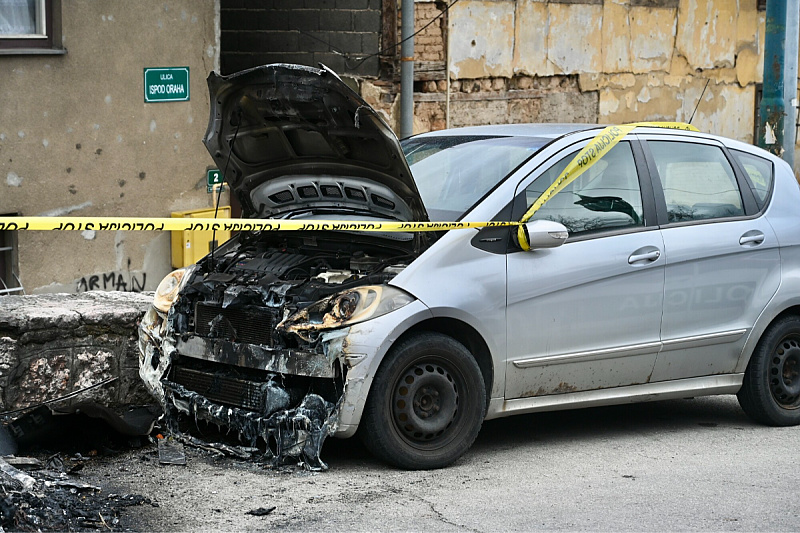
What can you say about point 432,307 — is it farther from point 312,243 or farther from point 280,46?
point 280,46

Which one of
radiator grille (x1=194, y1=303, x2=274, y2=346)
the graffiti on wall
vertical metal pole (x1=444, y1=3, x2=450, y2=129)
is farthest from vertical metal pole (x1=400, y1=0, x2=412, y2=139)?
radiator grille (x1=194, y1=303, x2=274, y2=346)

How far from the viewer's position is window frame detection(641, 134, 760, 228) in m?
6.68

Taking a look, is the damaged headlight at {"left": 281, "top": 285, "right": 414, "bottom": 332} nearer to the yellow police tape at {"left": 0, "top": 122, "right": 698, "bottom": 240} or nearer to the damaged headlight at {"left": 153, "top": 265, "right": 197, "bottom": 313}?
the yellow police tape at {"left": 0, "top": 122, "right": 698, "bottom": 240}

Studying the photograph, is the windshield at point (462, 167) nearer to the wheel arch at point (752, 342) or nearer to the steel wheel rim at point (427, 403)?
the steel wheel rim at point (427, 403)

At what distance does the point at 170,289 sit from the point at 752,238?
3466 millimetres

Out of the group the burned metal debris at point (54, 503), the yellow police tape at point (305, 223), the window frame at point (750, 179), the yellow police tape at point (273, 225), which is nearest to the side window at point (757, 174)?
the window frame at point (750, 179)

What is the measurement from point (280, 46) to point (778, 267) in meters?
8.12

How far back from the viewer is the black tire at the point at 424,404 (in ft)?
18.3

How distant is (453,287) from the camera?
5781mm

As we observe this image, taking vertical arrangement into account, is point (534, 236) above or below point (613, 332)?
above

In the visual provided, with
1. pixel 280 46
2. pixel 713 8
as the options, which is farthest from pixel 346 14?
pixel 713 8

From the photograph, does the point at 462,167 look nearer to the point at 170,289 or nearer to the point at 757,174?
the point at 170,289

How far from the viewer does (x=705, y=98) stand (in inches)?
697

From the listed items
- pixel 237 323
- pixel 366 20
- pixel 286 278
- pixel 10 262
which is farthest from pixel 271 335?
pixel 366 20
